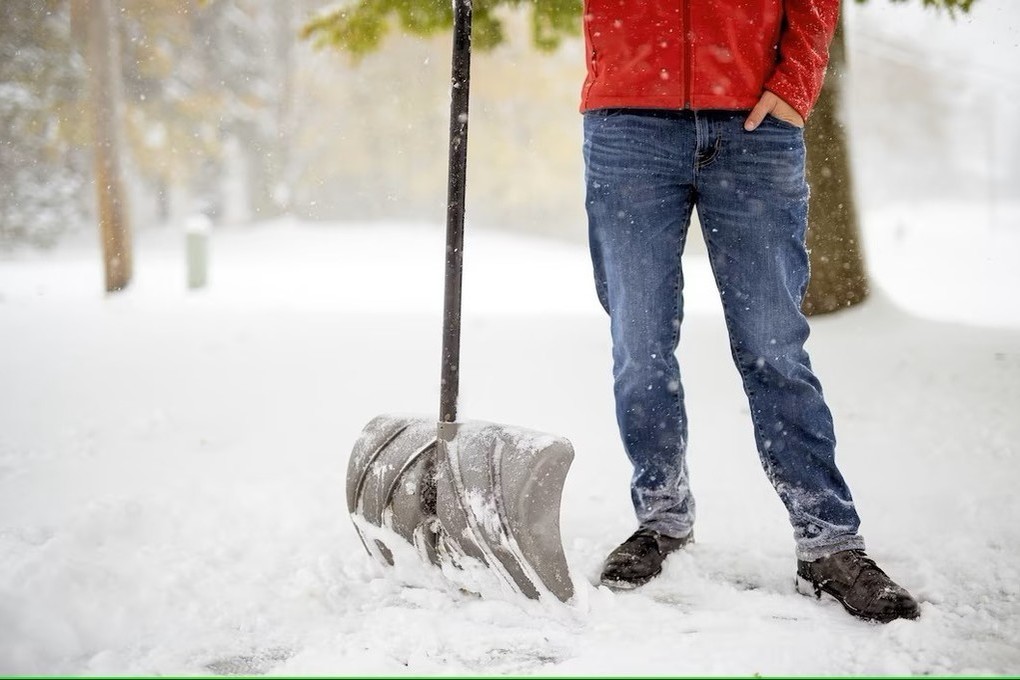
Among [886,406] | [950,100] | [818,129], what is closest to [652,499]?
[886,406]

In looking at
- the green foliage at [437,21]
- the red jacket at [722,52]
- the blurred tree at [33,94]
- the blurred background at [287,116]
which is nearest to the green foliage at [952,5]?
the blurred background at [287,116]

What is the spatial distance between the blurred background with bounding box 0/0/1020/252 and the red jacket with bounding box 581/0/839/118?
2562 mm

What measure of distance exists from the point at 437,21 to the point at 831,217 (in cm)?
254

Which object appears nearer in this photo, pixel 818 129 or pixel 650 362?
pixel 650 362

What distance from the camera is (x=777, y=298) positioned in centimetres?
167

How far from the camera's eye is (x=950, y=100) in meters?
34.5

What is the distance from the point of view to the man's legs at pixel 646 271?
1686 mm

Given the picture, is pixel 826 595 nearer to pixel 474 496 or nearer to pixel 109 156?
pixel 474 496

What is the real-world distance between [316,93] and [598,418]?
15.5 m

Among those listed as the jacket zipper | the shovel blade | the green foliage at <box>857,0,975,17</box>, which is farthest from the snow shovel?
the green foliage at <box>857,0,975,17</box>

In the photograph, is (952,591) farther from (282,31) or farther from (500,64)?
(282,31)

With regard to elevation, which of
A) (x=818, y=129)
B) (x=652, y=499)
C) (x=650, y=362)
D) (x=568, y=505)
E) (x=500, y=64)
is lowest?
(x=568, y=505)

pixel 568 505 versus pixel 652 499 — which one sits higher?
pixel 652 499

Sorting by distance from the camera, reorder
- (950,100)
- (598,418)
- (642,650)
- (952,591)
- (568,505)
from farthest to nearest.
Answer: (950,100), (598,418), (568,505), (952,591), (642,650)
